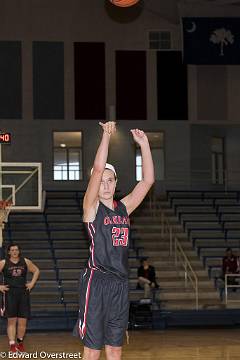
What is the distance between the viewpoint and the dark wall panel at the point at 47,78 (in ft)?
90.1

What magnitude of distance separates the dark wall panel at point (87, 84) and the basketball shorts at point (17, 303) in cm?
1539

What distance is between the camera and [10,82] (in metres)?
27.2

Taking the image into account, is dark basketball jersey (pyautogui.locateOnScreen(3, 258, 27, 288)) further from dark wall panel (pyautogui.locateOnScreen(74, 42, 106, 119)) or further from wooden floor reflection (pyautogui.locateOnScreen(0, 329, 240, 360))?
dark wall panel (pyautogui.locateOnScreen(74, 42, 106, 119))

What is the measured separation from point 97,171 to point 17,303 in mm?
7749

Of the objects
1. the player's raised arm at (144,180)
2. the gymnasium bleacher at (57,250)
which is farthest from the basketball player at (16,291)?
the player's raised arm at (144,180)

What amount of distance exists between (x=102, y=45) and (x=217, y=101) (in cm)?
464

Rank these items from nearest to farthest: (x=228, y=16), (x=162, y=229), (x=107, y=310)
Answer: (x=107, y=310) < (x=162, y=229) < (x=228, y=16)

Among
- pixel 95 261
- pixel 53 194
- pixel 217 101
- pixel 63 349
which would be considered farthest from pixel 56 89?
pixel 95 261

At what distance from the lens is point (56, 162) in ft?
91.6

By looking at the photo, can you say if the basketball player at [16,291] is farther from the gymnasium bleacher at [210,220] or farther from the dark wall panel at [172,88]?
the dark wall panel at [172,88]

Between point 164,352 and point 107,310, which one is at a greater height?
point 107,310

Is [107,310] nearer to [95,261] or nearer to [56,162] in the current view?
[95,261]

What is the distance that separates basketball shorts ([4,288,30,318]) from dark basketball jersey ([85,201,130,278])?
729cm

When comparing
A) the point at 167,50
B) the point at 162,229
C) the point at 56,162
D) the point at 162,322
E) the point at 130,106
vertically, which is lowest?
the point at 162,322
